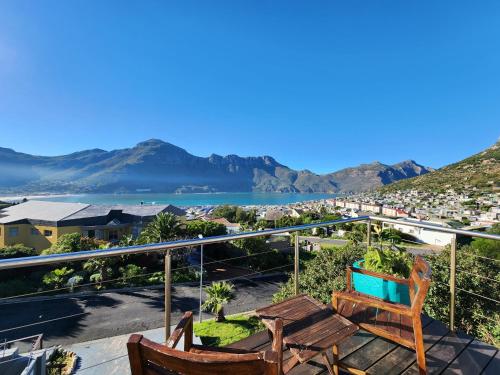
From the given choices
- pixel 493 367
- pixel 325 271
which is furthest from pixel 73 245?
pixel 493 367

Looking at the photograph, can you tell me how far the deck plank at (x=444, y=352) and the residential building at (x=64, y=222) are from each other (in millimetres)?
31340

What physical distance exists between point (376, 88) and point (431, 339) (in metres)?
40.1

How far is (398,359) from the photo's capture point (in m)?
1.84

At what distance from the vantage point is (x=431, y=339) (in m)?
2.09

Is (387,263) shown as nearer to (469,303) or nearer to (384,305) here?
(384,305)

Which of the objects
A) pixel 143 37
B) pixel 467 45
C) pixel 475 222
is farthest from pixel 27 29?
pixel 475 222

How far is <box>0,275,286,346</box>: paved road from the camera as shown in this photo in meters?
10.8

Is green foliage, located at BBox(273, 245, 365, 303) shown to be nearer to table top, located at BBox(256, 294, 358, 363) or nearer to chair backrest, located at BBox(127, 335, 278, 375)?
table top, located at BBox(256, 294, 358, 363)

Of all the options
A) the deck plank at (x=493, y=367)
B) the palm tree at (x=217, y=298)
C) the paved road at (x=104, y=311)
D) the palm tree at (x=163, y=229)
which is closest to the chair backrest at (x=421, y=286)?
the deck plank at (x=493, y=367)

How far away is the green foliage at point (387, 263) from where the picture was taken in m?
2.31

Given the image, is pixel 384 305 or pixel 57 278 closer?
pixel 384 305

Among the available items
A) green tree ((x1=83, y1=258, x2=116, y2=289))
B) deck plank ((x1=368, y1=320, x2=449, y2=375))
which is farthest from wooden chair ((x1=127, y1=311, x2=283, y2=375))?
green tree ((x1=83, y1=258, x2=116, y2=289))

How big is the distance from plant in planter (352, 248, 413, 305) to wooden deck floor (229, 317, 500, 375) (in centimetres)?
36

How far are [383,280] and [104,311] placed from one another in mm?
14599
